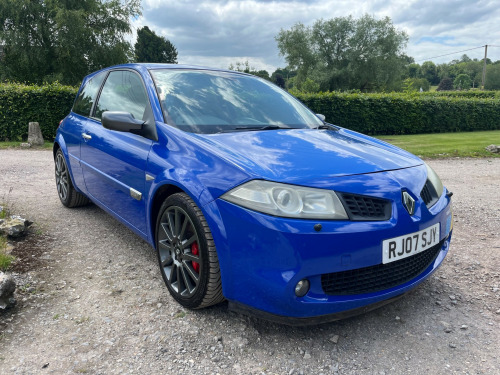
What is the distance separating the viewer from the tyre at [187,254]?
213 centimetres

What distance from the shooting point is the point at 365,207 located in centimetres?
196

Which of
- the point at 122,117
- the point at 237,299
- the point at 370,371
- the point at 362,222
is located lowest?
the point at 370,371

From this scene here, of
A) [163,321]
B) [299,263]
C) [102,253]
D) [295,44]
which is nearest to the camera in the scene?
[299,263]

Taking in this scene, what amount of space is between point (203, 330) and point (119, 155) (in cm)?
152

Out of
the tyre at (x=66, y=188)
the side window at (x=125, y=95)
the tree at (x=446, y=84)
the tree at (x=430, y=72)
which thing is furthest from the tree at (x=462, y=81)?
the side window at (x=125, y=95)

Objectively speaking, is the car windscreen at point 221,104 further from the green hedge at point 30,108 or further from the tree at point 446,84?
the tree at point 446,84

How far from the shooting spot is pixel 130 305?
249 centimetres

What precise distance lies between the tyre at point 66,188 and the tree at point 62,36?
1990 centimetres

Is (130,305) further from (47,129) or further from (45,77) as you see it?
(45,77)

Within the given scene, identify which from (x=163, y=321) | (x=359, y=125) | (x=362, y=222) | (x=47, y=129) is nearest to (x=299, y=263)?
(x=362, y=222)

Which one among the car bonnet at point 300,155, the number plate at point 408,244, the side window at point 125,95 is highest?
the side window at point 125,95

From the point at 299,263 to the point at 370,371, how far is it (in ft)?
2.20

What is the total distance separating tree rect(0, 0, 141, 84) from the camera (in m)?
21.4

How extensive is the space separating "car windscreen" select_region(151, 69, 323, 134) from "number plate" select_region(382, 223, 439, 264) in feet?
4.03
